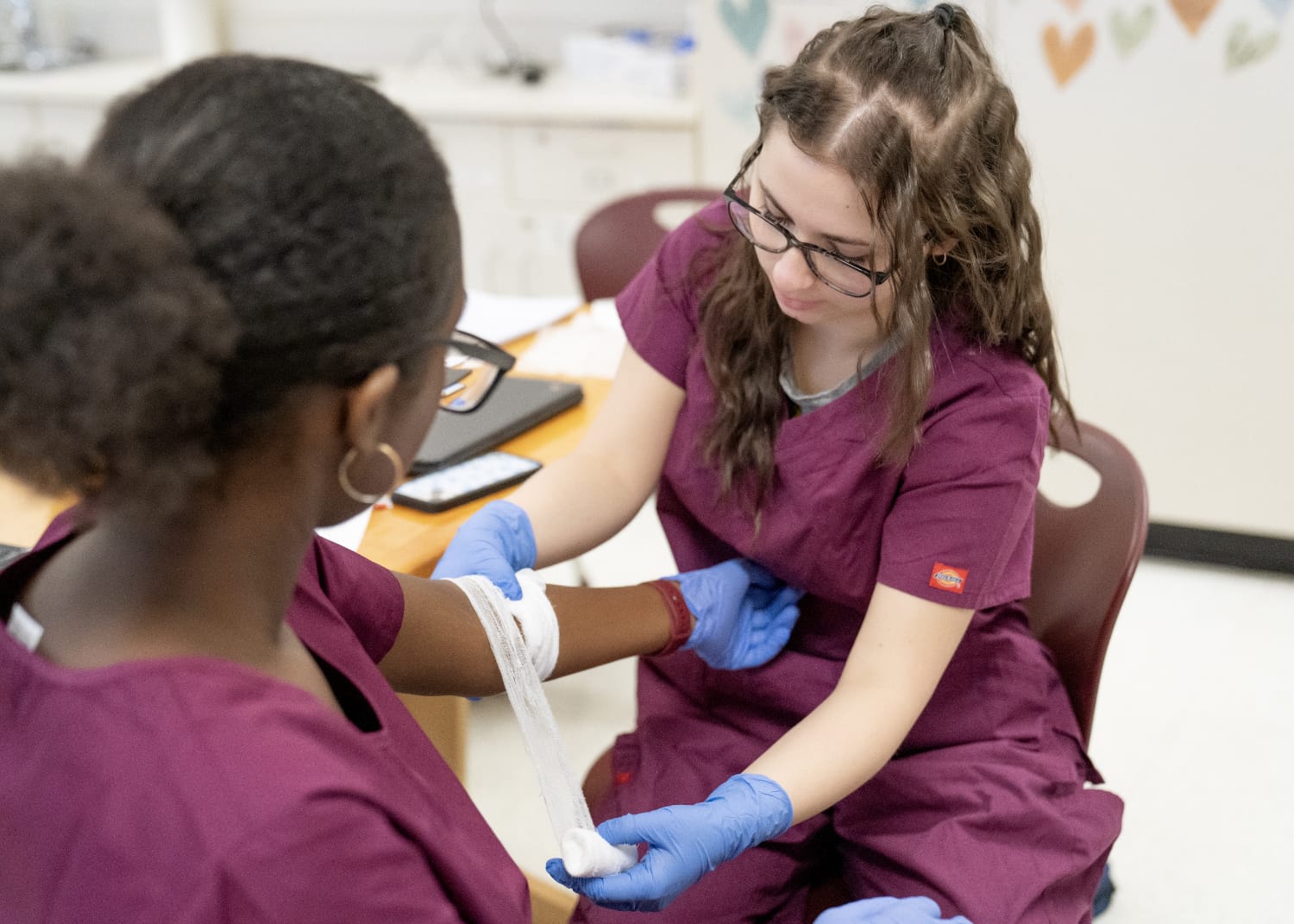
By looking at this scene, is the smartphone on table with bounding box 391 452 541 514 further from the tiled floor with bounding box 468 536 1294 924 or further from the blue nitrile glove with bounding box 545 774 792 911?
the tiled floor with bounding box 468 536 1294 924

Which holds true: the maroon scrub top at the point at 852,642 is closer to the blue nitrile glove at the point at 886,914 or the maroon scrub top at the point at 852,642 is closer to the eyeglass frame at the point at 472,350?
the blue nitrile glove at the point at 886,914

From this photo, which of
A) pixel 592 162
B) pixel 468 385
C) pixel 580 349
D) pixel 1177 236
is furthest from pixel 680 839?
pixel 592 162

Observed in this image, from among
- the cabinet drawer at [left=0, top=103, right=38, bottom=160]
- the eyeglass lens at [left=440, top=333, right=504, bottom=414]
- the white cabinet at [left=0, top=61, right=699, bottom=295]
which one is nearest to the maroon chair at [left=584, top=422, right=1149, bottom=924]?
the eyeglass lens at [left=440, top=333, right=504, bottom=414]

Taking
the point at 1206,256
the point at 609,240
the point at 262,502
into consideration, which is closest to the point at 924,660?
the point at 262,502

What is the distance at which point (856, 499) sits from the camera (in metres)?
1.15

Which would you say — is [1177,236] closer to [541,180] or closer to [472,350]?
[541,180]

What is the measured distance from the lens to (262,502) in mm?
660

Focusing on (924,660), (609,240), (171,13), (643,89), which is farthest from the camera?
(171,13)

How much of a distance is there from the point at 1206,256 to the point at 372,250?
2.04 metres

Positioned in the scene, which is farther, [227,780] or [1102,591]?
[1102,591]

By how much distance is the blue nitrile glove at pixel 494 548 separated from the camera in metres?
1.12

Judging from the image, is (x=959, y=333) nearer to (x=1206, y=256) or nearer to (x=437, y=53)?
(x=1206, y=256)

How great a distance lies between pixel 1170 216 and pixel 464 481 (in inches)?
61.9

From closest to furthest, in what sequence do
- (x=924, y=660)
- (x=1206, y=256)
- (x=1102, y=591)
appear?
(x=924, y=660) → (x=1102, y=591) → (x=1206, y=256)
